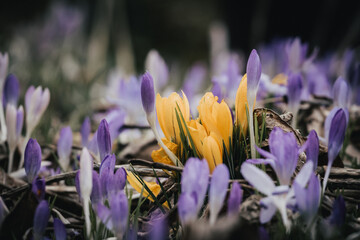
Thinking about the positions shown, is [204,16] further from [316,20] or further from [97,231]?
[97,231]

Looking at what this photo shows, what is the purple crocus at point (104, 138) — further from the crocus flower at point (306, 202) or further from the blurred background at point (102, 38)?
the blurred background at point (102, 38)

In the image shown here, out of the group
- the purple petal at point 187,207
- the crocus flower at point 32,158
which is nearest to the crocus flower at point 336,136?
the purple petal at point 187,207

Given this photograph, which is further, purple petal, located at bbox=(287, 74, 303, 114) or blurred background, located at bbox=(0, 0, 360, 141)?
blurred background, located at bbox=(0, 0, 360, 141)

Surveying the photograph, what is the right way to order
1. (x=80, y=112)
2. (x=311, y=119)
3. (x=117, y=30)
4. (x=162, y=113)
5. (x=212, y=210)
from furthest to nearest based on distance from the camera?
(x=117, y=30) < (x=80, y=112) < (x=311, y=119) < (x=162, y=113) < (x=212, y=210)

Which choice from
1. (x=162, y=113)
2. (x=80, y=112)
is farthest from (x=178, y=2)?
(x=162, y=113)

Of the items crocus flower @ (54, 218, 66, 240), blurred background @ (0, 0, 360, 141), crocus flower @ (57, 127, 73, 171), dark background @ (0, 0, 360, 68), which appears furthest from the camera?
dark background @ (0, 0, 360, 68)

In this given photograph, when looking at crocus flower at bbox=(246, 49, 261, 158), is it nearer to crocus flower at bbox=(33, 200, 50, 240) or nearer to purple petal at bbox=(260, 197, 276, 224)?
purple petal at bbox=(260, 197, 276, 224)

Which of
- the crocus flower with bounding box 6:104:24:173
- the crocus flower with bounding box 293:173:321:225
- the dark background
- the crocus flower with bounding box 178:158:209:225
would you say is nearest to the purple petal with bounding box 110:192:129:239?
the crocus flower with bounding box 178:158:209:225
